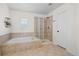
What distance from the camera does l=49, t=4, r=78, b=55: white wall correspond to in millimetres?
1767

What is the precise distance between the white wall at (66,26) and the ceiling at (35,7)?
4.4 inches

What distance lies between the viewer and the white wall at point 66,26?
5.80 ft

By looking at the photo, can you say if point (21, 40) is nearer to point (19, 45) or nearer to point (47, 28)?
point (19, 45)

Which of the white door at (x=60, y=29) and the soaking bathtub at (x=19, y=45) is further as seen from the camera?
the white door at (x=60, y=29)

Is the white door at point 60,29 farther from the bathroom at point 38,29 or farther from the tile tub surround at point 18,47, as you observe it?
the tile tub surround at point 18,47

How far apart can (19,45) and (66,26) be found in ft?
3.41

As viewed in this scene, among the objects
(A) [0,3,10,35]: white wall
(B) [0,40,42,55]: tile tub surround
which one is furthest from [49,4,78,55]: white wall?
(A) [0,3,10,35]: white wall

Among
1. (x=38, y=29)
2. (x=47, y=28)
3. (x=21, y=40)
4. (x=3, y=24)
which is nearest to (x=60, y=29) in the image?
(x=47, y=28)

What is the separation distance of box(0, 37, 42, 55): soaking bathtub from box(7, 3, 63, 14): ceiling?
590 millimetres

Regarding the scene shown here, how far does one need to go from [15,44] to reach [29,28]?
425mm

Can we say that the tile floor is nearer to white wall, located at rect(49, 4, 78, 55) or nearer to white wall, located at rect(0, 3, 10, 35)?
white wall, located at rect(49, 4, 78, 55)

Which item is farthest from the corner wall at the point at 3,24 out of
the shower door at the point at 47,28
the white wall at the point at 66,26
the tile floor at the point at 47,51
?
the white wall at the point at 66,26

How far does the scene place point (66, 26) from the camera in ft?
6.12

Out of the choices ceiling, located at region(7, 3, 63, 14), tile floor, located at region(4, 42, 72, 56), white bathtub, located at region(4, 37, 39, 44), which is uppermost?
ceiling, located at region(7, 3, 63, 14)
